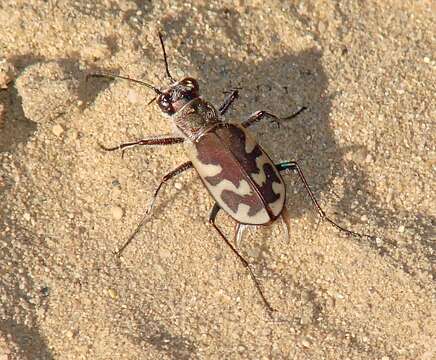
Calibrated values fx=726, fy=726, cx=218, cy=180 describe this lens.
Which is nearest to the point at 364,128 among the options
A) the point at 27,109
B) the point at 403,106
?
the point at 403,106

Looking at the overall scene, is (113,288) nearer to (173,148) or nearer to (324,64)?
(173,148)

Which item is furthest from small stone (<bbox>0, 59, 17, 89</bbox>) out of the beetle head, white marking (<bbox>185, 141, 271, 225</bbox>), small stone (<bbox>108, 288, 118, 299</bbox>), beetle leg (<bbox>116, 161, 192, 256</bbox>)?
Result: small stone (<bbox>108, 288, 118, 299</bbox>)

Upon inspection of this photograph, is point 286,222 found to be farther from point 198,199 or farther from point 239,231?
point 198,199

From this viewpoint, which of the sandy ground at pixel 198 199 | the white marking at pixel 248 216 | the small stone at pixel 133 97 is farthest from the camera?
the small stone at pixel 133 97

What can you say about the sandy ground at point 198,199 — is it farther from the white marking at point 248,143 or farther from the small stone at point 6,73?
the white marking at point 248,143

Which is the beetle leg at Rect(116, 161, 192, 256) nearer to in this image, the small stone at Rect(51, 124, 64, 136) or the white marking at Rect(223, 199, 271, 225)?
the white marking at Rect(223, 199, 271, 225)

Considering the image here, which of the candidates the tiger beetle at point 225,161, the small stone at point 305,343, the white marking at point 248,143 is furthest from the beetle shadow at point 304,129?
the small stone at point 305,343

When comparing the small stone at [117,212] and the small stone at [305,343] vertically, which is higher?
the small stone at [117,212]
